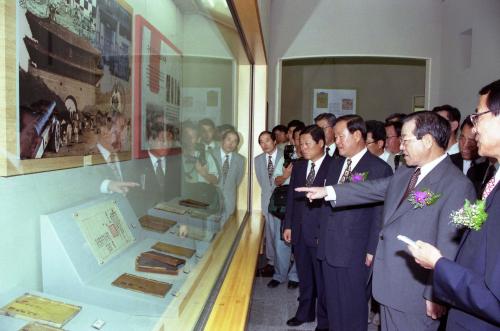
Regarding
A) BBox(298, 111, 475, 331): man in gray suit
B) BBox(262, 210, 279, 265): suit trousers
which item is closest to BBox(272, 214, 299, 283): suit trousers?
BBox(262, 210, 279, 265): suit trousers

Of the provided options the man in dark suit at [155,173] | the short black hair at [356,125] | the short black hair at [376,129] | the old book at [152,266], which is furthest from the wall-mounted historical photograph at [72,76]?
the short black hair at [376,129]

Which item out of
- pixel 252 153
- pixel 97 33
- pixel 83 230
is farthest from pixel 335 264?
pixel 252 153

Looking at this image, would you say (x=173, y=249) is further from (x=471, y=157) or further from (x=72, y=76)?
(x=471, y=157)

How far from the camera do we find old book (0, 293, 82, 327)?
Answer: 917mm

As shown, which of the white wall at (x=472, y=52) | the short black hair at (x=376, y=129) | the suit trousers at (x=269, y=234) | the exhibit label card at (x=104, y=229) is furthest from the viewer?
the white wall at (x=472, y=52)

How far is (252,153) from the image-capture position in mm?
5836

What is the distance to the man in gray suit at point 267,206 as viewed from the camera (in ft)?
15.2

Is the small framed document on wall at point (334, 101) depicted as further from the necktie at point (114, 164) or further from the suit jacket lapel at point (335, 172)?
the necktie at point (114, 164)

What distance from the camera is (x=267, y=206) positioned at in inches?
198

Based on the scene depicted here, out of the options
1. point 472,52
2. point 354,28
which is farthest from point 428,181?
point 354,28

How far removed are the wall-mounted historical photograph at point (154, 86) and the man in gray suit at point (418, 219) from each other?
3.85ft

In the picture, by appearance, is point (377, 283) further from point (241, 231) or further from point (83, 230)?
point (241, 231)

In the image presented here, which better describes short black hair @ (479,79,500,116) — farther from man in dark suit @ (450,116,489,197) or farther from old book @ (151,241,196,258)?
man in dark suit @ (450,116,489,197)

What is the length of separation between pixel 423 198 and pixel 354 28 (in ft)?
18.1
